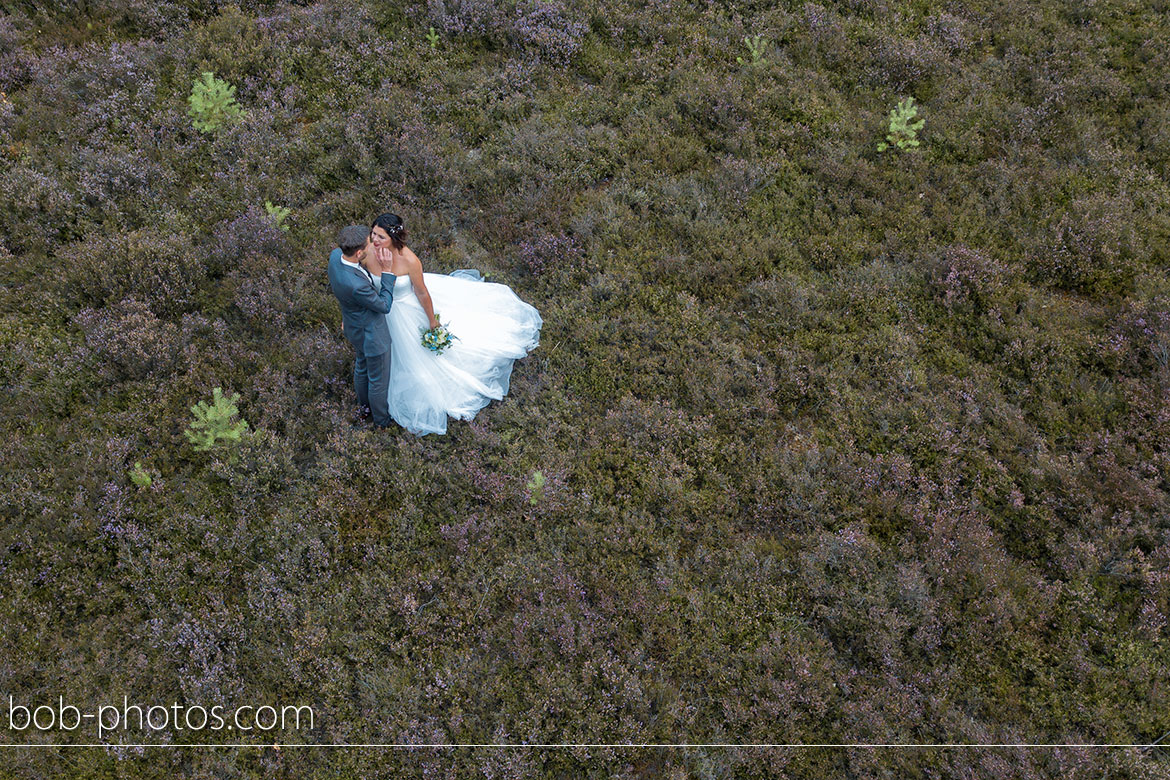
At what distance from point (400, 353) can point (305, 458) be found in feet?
5.67

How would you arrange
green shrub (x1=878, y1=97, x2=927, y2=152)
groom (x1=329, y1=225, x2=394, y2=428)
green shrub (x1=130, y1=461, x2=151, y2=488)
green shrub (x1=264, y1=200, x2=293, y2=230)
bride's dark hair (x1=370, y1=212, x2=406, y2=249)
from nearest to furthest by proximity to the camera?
groom (x1=329, y1=225, x2=394, y2=428), bride's dark hair (x1=370, y1=212, x2=406, y2=249), green shrub (x1=130, y1=461, x2=151, y2=488), green shrub (x1=264, y1=200, x2=293, y2=230), green shrub (x1=878, y1=97, x2=927, y2=152)

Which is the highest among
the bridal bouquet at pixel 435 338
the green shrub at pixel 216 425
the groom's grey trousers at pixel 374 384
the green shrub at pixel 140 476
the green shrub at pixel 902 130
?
the green shrub at pixel 902 130

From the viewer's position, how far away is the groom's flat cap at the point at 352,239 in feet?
19.9

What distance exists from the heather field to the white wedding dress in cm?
32

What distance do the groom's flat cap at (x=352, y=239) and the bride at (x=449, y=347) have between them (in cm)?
69

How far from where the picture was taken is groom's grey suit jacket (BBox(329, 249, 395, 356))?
617cm

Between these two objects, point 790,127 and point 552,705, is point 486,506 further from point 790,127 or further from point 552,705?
point 790,127

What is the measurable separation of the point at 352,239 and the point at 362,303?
2.05ft

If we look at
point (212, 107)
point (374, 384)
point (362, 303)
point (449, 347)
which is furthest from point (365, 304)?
point (212, 107)

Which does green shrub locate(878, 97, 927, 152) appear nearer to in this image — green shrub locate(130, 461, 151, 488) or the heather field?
the heather field

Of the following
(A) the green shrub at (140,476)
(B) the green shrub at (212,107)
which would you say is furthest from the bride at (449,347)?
(B) the green shrub at (212,107)

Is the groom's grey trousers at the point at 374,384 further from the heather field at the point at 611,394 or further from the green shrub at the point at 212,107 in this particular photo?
the green shrub at the point at 212,107

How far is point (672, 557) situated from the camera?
6941 millimetres

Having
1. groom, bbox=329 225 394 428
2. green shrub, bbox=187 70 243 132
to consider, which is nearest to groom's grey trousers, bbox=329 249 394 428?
groom, bbox=329 225 394 428
